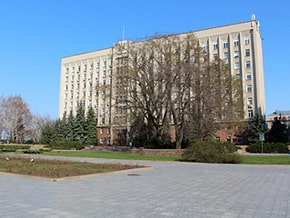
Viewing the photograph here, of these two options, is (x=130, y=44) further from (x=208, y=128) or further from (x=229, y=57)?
(x=229, y=57)

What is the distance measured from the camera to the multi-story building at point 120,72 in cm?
4019

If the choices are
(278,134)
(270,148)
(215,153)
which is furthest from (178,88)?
(278,134)

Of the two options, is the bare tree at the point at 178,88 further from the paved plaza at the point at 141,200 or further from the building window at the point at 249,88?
the paved plaza at the point at 141,200

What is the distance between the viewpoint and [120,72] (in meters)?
37.8

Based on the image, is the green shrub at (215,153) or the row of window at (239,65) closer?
the green shrub at (215,153)

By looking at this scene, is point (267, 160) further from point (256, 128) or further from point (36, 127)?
point (36, 127)

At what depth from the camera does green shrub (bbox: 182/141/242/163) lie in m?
22.3

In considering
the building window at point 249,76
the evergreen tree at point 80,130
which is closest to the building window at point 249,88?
the building window at point 249,76

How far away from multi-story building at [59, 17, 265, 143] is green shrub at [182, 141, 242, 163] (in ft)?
56.8

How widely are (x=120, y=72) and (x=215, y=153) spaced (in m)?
19.7

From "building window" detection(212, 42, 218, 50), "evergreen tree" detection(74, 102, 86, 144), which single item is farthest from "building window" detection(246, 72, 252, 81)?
"evergreen tree" detection(74, 102, 86, 144)

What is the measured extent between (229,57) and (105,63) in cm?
3438

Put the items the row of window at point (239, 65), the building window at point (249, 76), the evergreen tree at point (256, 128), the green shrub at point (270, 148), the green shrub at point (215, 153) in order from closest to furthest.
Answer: the green shrub at point (215, 153), the green shrub at point (270, 148), the evergreen tree at point (256, 128), the building window at point (249, 76), the row of window at point (239, 65)

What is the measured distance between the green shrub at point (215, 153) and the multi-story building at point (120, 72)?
17320 millimetres
